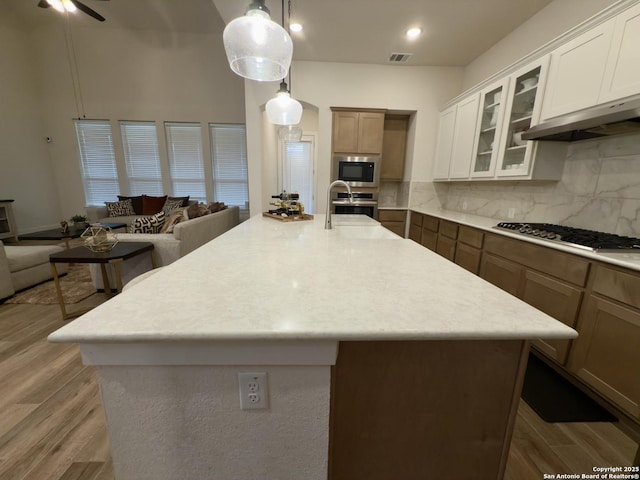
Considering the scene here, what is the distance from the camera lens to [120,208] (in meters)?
5.13

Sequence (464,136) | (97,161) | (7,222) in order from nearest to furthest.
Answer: (464,136), (7,222), (97,161)

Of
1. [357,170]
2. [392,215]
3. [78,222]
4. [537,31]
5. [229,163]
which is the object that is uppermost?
[537,31]

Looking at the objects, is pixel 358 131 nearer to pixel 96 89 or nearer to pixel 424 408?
pixel 424 408

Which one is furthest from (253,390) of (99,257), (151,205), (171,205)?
(151,205)

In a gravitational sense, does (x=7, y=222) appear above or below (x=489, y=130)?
below

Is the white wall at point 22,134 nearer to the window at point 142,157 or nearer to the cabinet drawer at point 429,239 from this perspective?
the window at point 142,157

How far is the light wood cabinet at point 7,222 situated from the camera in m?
4.61

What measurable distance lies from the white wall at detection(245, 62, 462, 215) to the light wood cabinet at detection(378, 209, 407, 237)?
1123mm

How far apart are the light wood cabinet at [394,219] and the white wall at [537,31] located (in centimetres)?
214

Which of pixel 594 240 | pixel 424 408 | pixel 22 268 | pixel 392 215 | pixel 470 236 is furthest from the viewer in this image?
pixel 392 215

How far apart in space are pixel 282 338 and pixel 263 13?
55.4 inches

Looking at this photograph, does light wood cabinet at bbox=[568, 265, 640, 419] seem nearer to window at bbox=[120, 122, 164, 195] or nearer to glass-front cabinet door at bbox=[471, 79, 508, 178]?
glass-front cabinet door at bbox=[471, 79, 508, 178]

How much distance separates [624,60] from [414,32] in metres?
2.15

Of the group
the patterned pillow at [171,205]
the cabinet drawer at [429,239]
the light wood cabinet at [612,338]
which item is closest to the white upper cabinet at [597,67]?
the light wood cabinet at [612,338]
